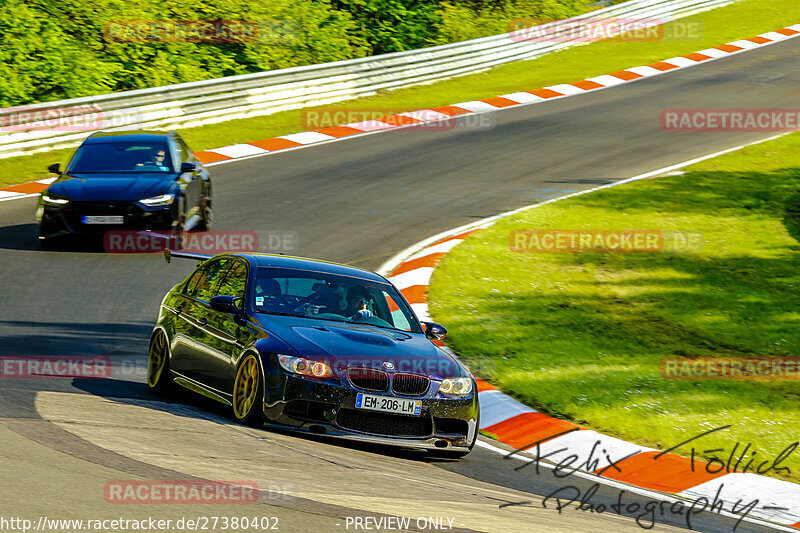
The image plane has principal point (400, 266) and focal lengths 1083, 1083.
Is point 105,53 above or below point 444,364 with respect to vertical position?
above

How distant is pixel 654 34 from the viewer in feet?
120

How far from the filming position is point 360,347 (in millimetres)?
8203

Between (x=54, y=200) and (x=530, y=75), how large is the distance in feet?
60.2

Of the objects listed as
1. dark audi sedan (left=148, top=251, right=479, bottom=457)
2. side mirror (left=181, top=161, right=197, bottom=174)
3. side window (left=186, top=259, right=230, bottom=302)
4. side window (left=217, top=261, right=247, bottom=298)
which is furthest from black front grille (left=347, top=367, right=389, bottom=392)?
side mirror (left=181, top=161, right=197, bottom=174)

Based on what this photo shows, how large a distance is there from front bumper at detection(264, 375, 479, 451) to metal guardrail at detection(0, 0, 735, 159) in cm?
1474

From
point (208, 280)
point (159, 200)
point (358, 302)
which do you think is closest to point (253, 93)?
point (159, 200)

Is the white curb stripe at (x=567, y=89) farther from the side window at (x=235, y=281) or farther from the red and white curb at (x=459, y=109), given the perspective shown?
the side window at (x=235, y=281)

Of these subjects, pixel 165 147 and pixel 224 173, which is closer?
pixel 165 147

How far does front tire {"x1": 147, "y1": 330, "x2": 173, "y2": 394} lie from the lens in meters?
9.41

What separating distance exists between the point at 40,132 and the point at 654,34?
22451 mm

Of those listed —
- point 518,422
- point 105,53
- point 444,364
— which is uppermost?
point 105,53

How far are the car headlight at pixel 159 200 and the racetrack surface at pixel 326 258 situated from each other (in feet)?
2.46

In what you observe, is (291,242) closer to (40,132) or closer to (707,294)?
(707,294)

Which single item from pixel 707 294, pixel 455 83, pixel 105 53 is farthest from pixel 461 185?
pixel 105 53
